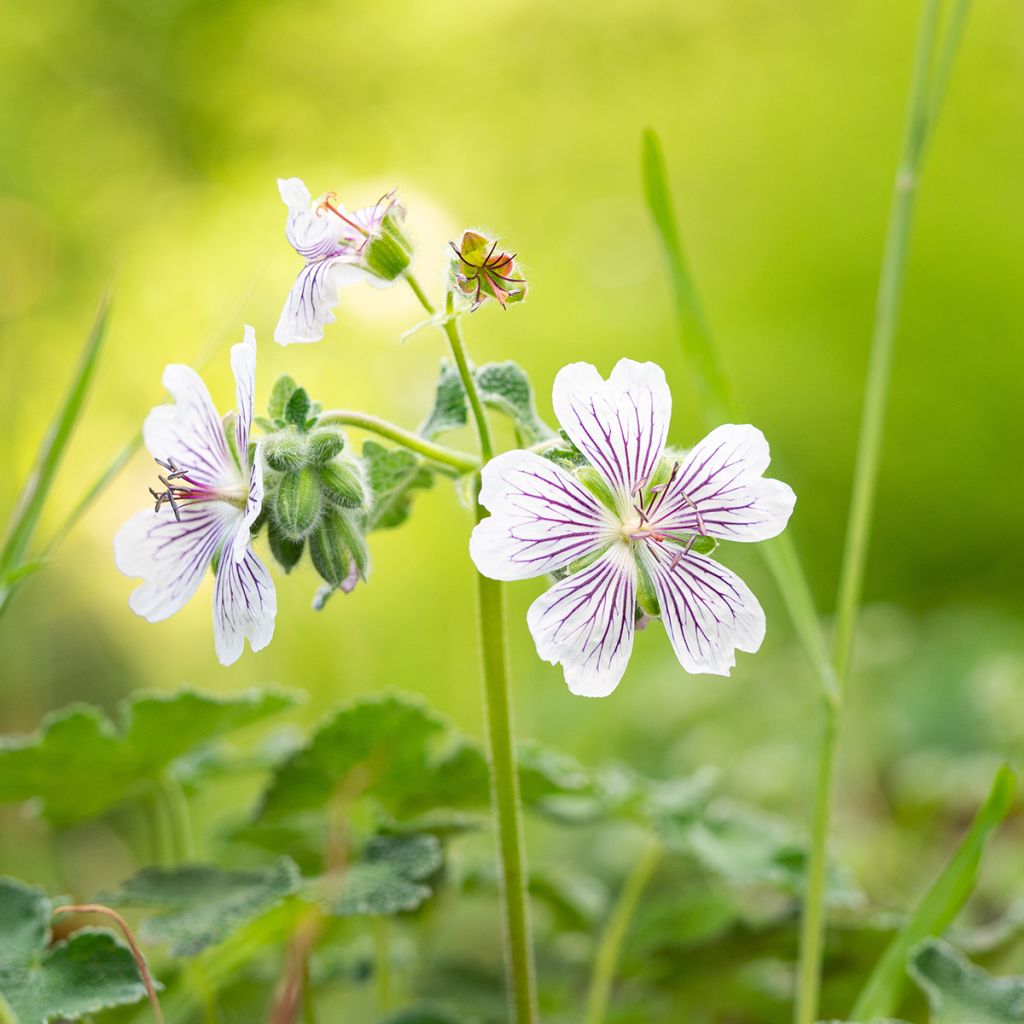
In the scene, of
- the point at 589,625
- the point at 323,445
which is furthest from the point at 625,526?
the point at 323,445

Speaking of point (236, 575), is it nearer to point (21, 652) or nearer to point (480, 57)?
point (21, 652)

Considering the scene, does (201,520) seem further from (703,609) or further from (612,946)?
(612,946)

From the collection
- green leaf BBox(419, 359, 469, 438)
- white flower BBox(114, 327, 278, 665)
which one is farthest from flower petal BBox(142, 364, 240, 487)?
green leaf BBox(419, 359, 469, 438)

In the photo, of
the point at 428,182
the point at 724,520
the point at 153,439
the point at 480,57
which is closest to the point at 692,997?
the point at 724,520

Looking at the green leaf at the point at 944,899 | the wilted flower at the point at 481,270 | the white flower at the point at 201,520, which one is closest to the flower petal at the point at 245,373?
the white flower at the point at 201,520

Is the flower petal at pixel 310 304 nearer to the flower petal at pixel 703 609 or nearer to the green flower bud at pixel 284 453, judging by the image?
the green flower bud at pixel 284 453

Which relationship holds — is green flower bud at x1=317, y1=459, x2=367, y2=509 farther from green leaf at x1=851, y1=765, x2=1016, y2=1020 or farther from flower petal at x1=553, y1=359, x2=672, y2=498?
green leaf at x1=851, y1=765, x2=1016, y2=1020
